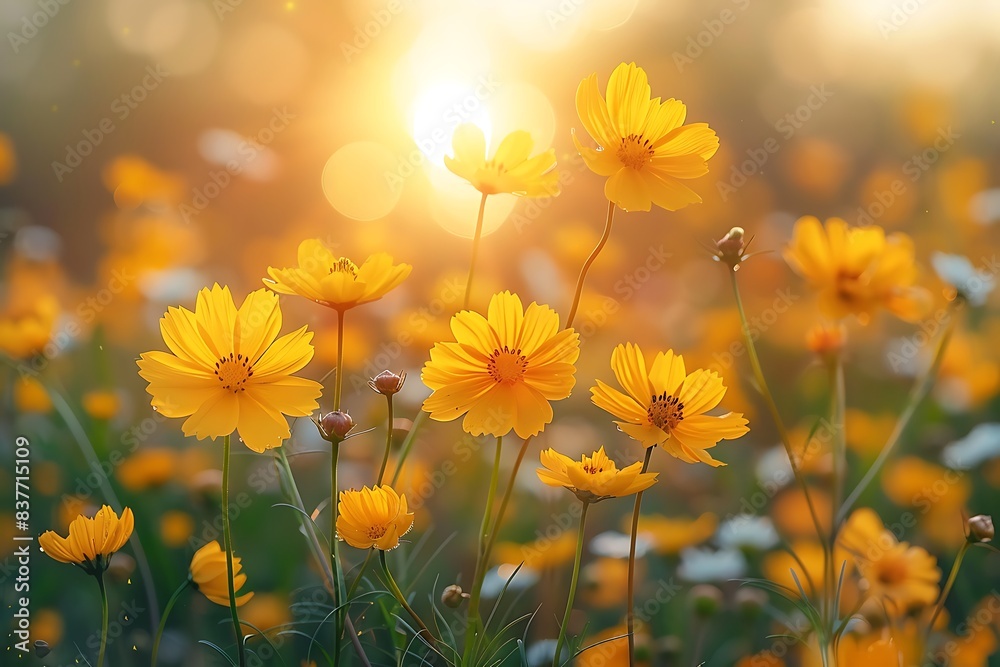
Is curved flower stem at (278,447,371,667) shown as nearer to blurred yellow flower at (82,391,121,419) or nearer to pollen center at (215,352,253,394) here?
pollen center at (215,352,253,394)

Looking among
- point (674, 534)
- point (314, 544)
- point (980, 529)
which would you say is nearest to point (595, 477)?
point (314, 544)

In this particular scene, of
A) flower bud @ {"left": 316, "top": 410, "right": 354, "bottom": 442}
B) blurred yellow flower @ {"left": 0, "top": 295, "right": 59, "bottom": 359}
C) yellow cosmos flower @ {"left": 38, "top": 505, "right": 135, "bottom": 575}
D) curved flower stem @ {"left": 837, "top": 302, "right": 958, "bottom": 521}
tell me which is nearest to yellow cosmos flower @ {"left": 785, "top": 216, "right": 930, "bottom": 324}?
curved flower stem @ {"left": 837, "top": 302, "right": 958, "bottom": 521}

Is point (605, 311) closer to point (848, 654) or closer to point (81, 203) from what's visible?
point (848, 654)

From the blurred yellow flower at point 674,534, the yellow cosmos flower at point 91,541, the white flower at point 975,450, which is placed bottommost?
the yellow cosmos flower at point 91,541

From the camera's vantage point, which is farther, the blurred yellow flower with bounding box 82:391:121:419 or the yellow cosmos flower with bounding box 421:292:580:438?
the blurred yellow flower with bounding box 82:391:121:419

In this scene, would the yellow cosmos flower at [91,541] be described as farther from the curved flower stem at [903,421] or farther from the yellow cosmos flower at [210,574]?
the curved flower stem at [903,421]

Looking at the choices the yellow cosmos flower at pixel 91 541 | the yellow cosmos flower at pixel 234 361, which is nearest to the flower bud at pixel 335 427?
the yellow cosmos flower at pixel 234 361

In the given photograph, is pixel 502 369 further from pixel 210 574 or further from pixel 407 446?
pixel 210 574
